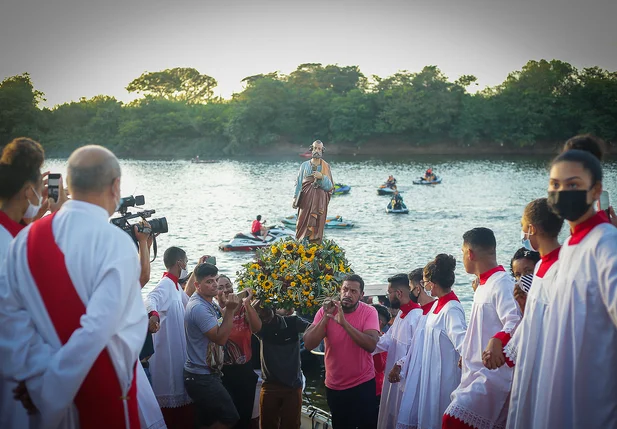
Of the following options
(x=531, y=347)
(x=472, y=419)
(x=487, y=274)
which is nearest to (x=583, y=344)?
(x=531, y=347)

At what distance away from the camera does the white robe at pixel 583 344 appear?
377cm

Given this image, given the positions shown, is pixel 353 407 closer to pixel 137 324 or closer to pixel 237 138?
pixel 137 324

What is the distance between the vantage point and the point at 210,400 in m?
6.61

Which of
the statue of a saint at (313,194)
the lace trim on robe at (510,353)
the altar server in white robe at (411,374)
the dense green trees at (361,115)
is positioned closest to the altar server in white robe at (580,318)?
the lace trim on robe at (510,353)

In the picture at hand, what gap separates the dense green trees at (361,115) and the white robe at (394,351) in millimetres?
86333

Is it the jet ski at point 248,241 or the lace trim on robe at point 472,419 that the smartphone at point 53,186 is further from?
the jet ski at point 248,241

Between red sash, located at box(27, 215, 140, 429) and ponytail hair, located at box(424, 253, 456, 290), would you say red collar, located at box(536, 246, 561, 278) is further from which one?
red sash, located at box(27, 215, 140, 429)

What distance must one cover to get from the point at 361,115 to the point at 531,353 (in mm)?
101661

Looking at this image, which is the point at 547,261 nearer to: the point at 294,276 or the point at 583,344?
the point at 583,344

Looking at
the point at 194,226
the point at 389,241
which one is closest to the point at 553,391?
the point at 389,241

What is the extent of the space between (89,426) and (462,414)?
8.90ft

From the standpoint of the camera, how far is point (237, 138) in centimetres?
10512

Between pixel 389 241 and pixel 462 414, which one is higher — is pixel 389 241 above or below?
below

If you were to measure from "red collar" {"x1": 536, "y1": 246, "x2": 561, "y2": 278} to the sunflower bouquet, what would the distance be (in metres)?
2.79
